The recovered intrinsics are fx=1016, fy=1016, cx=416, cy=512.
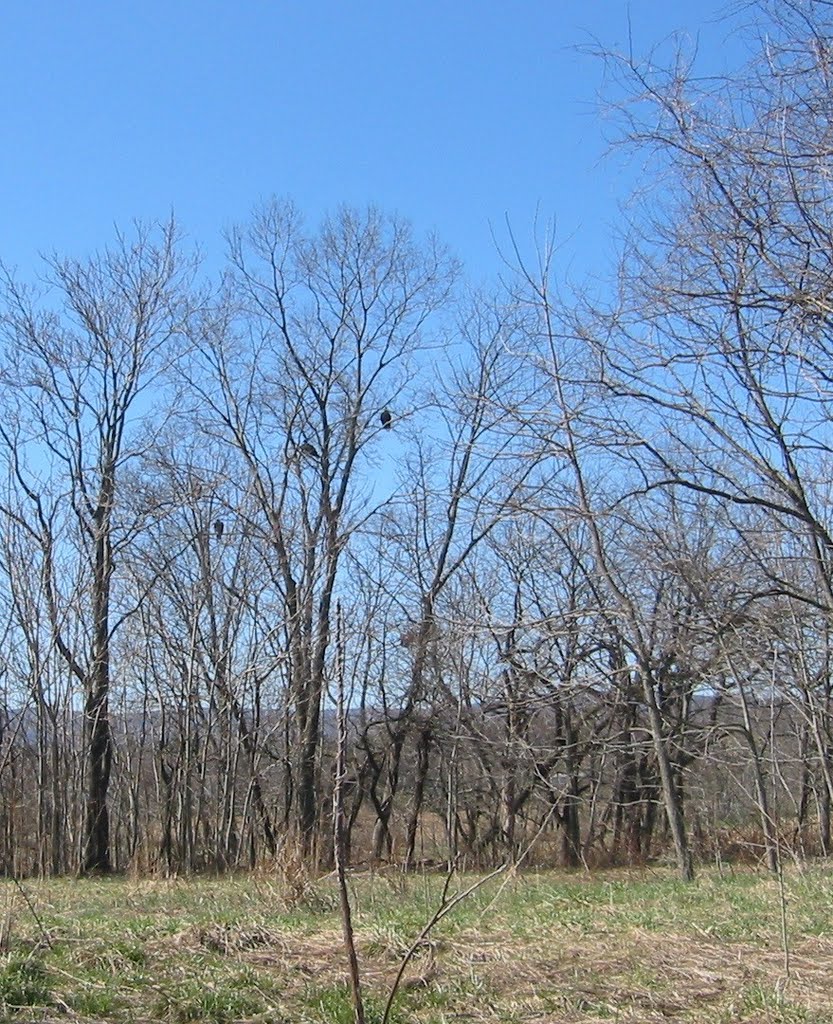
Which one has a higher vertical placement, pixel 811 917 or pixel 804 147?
pixel 804 147

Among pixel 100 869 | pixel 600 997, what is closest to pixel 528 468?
pixel 600 997

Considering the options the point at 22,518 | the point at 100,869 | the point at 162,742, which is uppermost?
the point at 22,518

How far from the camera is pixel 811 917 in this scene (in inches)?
240

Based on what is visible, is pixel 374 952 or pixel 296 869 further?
pixel 296 869

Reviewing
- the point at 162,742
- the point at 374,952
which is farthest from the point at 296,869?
the point at 162,742

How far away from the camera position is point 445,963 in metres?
5.02

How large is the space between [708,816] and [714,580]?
547 inches

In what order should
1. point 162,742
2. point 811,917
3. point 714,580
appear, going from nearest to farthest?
point 811,917 < point 714,580 < point 162,742

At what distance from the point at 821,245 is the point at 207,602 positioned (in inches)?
686

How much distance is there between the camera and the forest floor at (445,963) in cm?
427

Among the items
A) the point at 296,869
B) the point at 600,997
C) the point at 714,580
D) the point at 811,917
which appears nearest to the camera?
the point at 600,997

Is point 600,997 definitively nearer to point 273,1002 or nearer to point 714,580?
point 273,1002

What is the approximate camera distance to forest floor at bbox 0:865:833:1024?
4.27 meters

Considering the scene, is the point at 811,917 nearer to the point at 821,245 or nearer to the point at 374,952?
the point at 374,952
